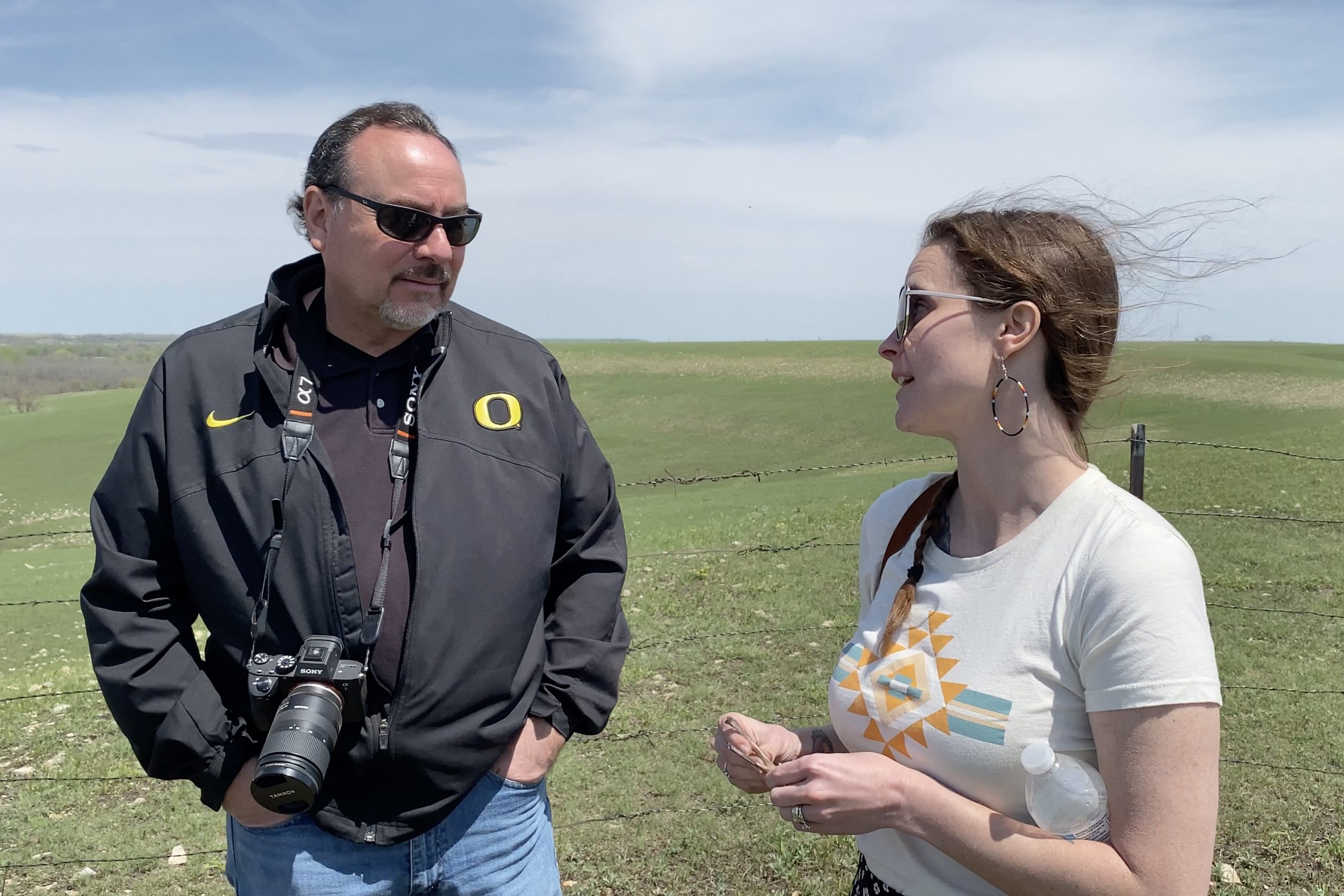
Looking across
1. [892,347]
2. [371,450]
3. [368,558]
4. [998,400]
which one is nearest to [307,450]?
[371,450]

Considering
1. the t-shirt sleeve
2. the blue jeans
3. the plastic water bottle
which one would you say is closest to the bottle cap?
the plastic water bottle

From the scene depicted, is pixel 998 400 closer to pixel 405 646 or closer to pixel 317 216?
pixel 405 646

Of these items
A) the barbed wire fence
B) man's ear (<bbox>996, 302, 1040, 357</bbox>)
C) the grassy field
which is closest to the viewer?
man's ear (<bbox>996, 302, 1040, 357</bbox>)

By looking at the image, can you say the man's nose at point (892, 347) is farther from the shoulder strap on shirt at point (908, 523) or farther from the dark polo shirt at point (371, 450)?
the dark polo shirt at point (371, 450)

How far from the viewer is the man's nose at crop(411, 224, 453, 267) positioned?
278 centimetres

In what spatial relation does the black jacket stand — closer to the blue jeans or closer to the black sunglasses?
the blue jeans

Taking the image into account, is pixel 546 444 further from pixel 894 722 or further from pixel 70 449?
pixel 70 449

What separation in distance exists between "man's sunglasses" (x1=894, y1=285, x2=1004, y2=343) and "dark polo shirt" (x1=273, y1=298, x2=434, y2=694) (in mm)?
1298

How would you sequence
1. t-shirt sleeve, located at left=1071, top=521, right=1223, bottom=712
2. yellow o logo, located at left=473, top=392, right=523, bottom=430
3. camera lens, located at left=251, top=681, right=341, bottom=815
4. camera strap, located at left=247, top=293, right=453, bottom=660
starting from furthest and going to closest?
yellow o logo, located at left=473, top=392, right=523, bottom=430 < camera strap, located at left=247, top=293, right=453, bottom=660 < camera lens, located at left=251, top=681, right=341, bottom=815 < t-shirt sleeve, located at left=1071, top=521, right=1223, bottom=712

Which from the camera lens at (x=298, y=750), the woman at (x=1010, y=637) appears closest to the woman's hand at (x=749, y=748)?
the woman at (x=1010, y=637)

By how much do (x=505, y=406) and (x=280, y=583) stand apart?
0.75 meters

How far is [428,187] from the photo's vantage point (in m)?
2.81

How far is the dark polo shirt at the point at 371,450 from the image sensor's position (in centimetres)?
250

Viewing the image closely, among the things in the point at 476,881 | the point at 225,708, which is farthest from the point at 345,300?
the point at 476,881
